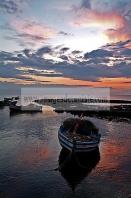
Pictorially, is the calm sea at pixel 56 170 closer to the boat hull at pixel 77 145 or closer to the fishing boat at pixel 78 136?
the boat hull at pixel 77 145

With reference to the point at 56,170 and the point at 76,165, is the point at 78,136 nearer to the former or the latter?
the point at 76,165

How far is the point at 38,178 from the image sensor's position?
36.2 metres

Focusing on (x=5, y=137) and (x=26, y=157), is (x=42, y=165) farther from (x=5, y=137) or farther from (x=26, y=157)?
(x=5, y=137)

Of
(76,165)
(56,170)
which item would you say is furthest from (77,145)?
(56,170)

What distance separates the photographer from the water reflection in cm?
3682

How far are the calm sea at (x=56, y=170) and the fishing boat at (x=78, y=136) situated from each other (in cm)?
168

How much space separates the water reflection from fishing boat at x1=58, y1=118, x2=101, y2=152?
106 centimetres

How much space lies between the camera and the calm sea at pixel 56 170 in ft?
106

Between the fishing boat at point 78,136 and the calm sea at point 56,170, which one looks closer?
the calm sea at point 56,170

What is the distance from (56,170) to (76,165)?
3.44 meters

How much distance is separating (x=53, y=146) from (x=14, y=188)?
2067 centimetres

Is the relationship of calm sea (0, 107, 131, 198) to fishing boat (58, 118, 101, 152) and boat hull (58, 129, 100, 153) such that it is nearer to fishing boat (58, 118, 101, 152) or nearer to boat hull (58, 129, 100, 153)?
boat hull (58, 129, 100, 153)

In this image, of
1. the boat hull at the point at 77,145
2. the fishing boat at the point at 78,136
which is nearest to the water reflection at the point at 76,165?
the boat hull at the point at 77,145

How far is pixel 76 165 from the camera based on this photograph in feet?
137
